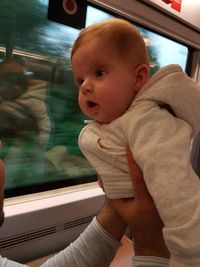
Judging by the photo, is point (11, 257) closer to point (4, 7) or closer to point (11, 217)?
point (11, 217)

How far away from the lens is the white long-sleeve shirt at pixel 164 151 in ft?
2.31

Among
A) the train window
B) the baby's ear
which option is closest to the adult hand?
the baby's ear

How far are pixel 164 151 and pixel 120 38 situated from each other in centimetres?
37

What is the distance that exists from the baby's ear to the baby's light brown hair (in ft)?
0.07

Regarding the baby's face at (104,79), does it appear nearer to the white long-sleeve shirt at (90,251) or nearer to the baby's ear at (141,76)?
the baby's ear at (141,76)

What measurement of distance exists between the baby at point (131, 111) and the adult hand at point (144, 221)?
0.14 ft

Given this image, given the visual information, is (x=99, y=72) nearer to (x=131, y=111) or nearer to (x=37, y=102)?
(x=131, y=111)

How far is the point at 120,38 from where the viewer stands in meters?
0.86

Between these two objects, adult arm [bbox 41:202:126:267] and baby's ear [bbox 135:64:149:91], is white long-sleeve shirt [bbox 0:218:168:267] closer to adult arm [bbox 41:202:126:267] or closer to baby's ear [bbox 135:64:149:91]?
adult arm [bbox 41:202:126:267]

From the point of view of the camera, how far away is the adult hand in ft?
2.92

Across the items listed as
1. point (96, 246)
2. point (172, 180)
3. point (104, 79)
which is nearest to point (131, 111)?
point (104, 79)

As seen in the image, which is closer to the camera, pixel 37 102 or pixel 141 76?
pixel 141 76

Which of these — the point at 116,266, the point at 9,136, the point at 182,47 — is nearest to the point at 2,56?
the point at 9,136

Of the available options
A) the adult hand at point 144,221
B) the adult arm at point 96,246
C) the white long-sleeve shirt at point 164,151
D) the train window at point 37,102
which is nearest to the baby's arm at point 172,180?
the white long-sleeve shirt at point 164,151
